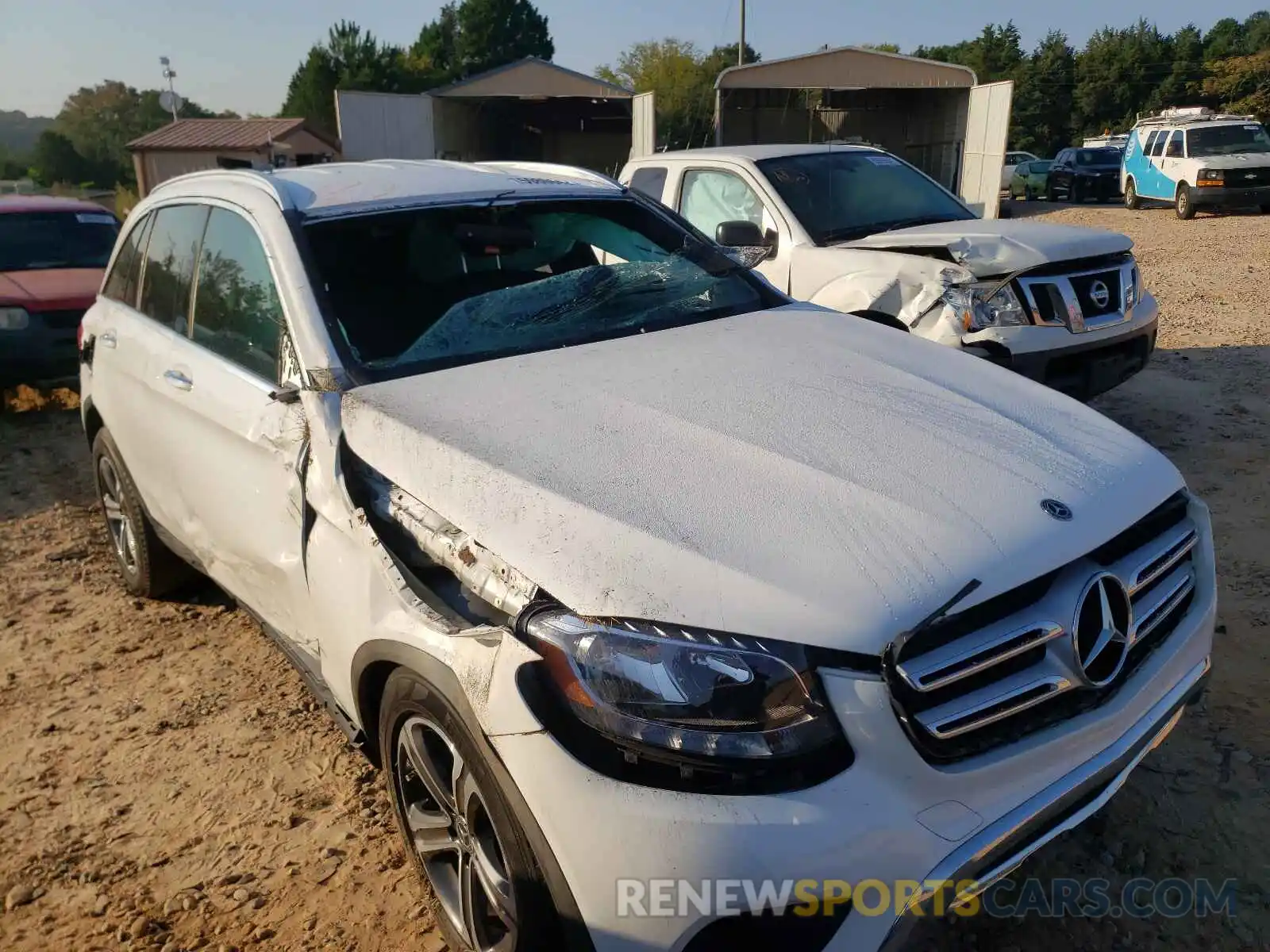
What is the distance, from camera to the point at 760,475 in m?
2.06

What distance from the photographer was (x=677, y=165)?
6.66m

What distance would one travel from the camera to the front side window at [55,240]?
830cm

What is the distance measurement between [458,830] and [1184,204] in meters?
20.8

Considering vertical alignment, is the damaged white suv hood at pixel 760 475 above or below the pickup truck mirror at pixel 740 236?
below

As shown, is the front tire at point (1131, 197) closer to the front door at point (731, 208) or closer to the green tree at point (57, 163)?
the front door at point (731, 208)

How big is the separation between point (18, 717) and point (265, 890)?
4.99 feet

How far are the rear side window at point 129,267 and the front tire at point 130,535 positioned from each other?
591 mm

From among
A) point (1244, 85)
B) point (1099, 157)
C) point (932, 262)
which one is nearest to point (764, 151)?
point (932, 262)

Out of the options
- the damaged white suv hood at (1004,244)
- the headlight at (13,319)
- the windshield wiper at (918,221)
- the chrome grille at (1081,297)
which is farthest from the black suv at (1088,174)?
the headlight at (13,319)

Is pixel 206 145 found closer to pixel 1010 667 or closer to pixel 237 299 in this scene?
pixel 237 299

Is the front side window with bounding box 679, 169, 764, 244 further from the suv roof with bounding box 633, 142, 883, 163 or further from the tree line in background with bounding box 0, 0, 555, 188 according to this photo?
the tree line in background with bounding box 0, 0, 555, 188

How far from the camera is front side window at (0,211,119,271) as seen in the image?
8.30m

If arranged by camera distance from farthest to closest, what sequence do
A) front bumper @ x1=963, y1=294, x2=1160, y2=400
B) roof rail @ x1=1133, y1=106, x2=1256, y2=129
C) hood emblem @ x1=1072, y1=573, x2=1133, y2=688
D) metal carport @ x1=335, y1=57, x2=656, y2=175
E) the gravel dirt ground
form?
metal carport @ x1=335, y1=57, x2=656, y2=175 < roof rail @ x1=1133, y1=106, x2=1256, y2=129 < front bumper @ x1=963, y1=294, x2=1160, y2=400 < the gravel dirt ground < hood emblem @ x1=1072, y1=573, x2=1133, y2=688

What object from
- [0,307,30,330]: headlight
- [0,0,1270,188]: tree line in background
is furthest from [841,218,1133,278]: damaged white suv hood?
[0,0,1270,188]: tree line in background
